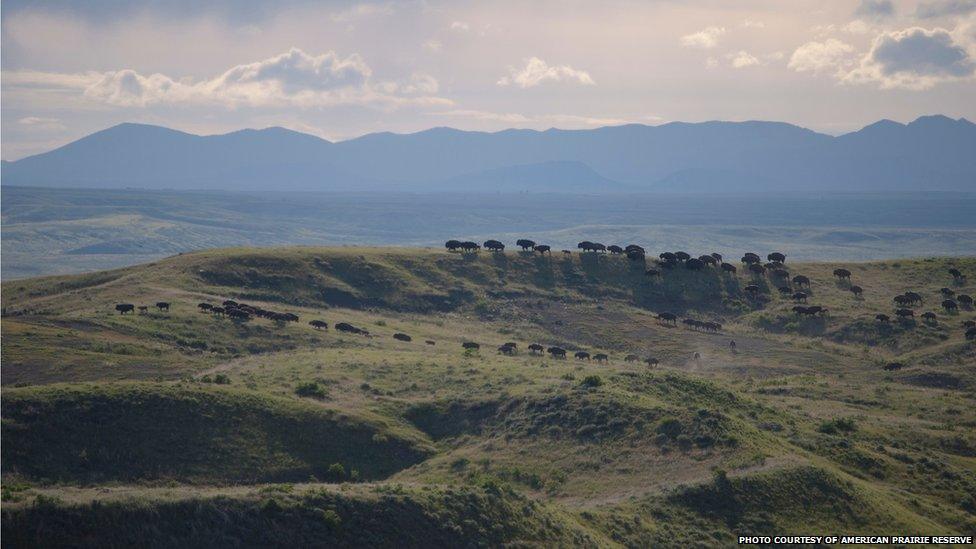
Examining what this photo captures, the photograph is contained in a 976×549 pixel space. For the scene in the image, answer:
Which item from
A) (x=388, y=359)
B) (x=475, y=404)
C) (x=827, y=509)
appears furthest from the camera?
(x=388, y=359)

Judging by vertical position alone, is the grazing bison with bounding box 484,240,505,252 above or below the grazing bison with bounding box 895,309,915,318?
above

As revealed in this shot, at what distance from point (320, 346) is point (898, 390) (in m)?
46.8

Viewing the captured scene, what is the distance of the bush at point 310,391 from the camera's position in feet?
176

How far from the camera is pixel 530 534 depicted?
1412 inches

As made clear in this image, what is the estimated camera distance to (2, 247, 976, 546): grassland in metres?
35.2

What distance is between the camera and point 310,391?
177 feet

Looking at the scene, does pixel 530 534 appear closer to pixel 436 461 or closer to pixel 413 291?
pixel 436 461

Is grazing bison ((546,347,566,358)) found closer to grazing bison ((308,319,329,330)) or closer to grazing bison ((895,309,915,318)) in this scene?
grazing bison ((308,319,329,330))

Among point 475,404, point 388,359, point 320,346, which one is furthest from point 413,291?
point 475,404

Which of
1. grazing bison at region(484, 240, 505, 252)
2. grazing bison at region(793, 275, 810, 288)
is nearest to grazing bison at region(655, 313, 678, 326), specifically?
grazing bison at region(793, 275, 810, 288)

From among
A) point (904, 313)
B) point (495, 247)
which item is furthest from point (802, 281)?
point (495, 247)

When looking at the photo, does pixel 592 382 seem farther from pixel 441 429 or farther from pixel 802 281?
pixel 802 281

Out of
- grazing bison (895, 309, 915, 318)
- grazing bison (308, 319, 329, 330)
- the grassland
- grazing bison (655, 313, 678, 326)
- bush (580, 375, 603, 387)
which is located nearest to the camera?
the grassland

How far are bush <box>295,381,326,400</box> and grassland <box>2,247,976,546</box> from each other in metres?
0.25
